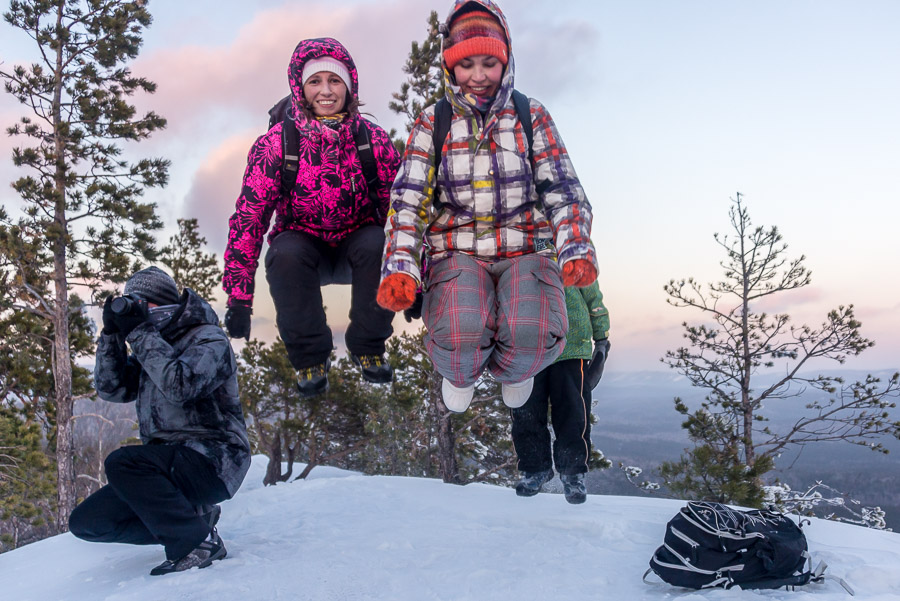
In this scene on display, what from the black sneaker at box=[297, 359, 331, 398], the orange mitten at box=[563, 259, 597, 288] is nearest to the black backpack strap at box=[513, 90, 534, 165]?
the orange mitten at box=[563, 259, 597, 288]

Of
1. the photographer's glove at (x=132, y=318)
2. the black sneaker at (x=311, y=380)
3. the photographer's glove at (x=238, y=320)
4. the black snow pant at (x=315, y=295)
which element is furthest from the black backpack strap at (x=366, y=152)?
the photographer's glove at (x=132, y=318)

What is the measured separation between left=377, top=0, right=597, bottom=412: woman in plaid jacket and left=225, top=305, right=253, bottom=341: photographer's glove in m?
1.10

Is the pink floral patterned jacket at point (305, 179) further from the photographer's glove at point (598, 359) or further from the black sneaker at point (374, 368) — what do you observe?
the photographer's glove at point (598, 359)

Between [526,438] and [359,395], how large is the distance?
12.9 metres

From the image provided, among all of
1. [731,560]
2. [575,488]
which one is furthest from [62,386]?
[731,560]

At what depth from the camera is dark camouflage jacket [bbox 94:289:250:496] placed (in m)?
3.31

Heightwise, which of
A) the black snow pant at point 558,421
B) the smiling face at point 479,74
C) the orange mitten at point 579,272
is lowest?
the black snow pant at point 558,421

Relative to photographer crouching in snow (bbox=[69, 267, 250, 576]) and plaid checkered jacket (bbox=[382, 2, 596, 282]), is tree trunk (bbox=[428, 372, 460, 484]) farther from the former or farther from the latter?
plaid checkered jacket (bbox=[382, 2, 596, 282])

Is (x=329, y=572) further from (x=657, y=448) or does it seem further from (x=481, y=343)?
(x=657, y=448)

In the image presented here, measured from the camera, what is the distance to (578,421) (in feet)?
12.5

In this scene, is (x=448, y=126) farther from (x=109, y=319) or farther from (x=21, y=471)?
(x=21, y=471)

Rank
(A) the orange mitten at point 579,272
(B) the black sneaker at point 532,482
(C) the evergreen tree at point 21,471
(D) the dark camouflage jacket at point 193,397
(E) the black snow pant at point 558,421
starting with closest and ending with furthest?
(A) the orange mitten at point 579,272
(D) the dark camouflage jacket at point 193,397
(E) the black snow pant at point 558,421
(B) the black sneaker at point 532,482
(C) the evergreen tree at point 21,471

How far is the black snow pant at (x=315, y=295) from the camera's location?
11.5ft

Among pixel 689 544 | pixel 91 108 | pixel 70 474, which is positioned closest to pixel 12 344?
pixel 70 474
